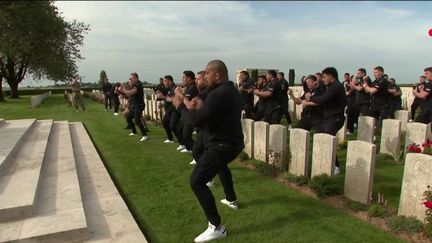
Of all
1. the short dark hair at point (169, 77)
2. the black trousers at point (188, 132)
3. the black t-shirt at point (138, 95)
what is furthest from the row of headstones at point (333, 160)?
the black t-shirt at point (138, 95)

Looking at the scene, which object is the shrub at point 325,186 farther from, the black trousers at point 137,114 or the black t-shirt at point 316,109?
the black trousers at point 137,114

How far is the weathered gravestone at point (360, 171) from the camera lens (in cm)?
501

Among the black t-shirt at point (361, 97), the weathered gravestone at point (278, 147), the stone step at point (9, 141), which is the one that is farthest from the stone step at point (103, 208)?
the black t-shirt at point (361, 97)

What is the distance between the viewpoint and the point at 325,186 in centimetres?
552

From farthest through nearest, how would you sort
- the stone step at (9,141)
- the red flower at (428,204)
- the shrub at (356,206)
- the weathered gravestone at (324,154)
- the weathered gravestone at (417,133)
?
the weathered gravestone at (417,133), the stone step at (9,141), the weathered gravestone at (324,154), the shrub at (356,206), the red flower at (428,204)

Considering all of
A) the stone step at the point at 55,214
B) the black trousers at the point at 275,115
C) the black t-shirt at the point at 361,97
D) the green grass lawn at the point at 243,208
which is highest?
the black t-shirt at the point at 361,97

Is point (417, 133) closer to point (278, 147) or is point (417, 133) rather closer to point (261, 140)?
point (278, 147)

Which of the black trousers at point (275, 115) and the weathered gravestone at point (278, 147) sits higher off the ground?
the black trousers at point (275, 115)

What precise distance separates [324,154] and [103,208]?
3.46 meters

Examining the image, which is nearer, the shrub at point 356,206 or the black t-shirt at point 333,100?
the shrub at point 356,206

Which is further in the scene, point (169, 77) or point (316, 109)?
point (169, 77)

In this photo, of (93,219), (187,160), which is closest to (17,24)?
(187,160)

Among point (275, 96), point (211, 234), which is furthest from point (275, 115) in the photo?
point (211, 234)

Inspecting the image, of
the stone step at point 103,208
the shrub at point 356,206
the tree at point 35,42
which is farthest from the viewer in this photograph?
the tree at point 35,42
